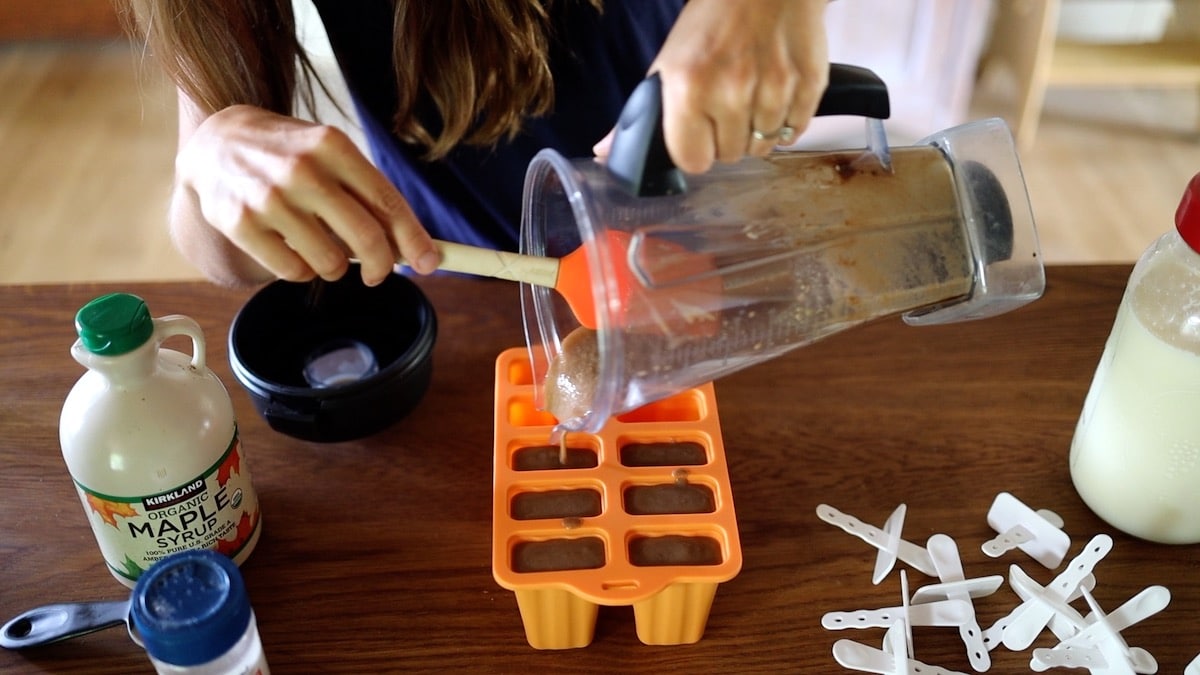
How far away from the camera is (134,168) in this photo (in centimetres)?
218

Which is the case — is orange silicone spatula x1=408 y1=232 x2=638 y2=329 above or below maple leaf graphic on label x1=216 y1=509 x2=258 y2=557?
above

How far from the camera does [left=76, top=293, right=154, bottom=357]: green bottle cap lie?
0.58 meters

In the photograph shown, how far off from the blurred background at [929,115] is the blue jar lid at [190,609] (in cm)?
149

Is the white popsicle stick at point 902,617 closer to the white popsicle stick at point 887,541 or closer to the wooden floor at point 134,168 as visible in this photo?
the white popsicle stick at point 887,541

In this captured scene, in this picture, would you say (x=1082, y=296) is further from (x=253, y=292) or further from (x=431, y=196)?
(x=253, y=292)

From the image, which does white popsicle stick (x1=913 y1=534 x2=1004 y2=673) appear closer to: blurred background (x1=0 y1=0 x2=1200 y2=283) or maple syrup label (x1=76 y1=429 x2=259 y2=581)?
maple syrup label (x1=76 y1=429 x2=259 y2=581)

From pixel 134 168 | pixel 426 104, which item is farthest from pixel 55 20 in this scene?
pixel 426 104

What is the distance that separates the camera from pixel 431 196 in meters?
1.01

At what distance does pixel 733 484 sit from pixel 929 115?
1.55 meters

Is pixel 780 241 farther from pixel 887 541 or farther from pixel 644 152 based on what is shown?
pixel 887 541

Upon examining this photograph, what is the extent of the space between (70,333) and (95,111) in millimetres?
1681

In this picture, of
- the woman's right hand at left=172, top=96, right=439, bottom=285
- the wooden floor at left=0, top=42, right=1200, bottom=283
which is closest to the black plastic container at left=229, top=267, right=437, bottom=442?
the woman's right hand at left=172, top=96, right=439, bottom=285

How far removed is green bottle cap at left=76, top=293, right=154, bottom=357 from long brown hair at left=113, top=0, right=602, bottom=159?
8.9 inches

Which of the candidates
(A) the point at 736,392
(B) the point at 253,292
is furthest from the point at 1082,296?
(B) the point at 253,292
